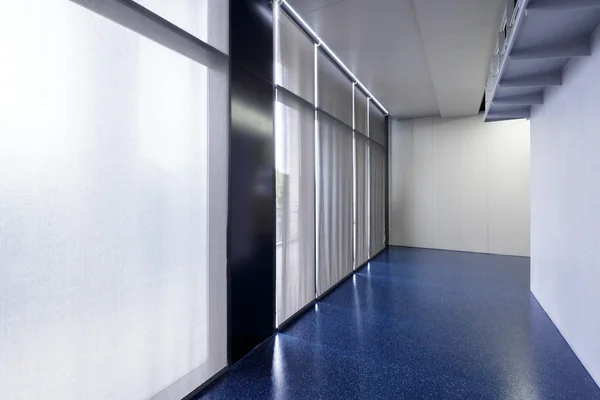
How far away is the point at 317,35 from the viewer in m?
3.94

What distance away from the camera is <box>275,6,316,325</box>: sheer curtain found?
11.4ft

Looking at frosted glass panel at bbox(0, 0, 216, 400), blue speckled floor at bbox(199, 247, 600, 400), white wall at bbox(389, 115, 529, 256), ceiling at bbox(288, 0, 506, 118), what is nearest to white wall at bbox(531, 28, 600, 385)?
blue speckled floor at bbox(199, 247, 600, 400)

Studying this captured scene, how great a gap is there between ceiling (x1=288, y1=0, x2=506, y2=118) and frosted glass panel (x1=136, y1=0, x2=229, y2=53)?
3.23 feet

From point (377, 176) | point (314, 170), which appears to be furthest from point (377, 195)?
point (314, 170)

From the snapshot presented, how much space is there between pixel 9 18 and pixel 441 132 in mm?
8214

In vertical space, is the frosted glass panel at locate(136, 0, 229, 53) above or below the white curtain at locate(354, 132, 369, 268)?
above

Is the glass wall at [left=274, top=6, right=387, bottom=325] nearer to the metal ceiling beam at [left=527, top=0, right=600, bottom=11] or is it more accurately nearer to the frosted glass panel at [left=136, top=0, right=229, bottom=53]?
the frosted glass panel at [left=136, top=0, right=229, bottom=53]

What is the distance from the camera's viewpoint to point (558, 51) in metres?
2.58

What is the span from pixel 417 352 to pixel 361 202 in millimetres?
3548

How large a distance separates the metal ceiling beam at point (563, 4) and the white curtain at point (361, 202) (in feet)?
13.0

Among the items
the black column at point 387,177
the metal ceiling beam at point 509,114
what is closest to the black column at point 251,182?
the metal ceiling beam at point 509,114

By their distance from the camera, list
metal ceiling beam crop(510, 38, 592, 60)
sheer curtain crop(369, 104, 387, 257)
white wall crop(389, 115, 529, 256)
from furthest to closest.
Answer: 1. white wall crop(389, 115, 529, 256)
2. sheer curtain crop(369, 104, 387, 257)
3. metal ceiling beam crop(510, 38, 592, 60)

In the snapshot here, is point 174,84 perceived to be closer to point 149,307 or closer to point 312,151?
point 149,307

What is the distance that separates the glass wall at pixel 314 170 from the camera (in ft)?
11.6
